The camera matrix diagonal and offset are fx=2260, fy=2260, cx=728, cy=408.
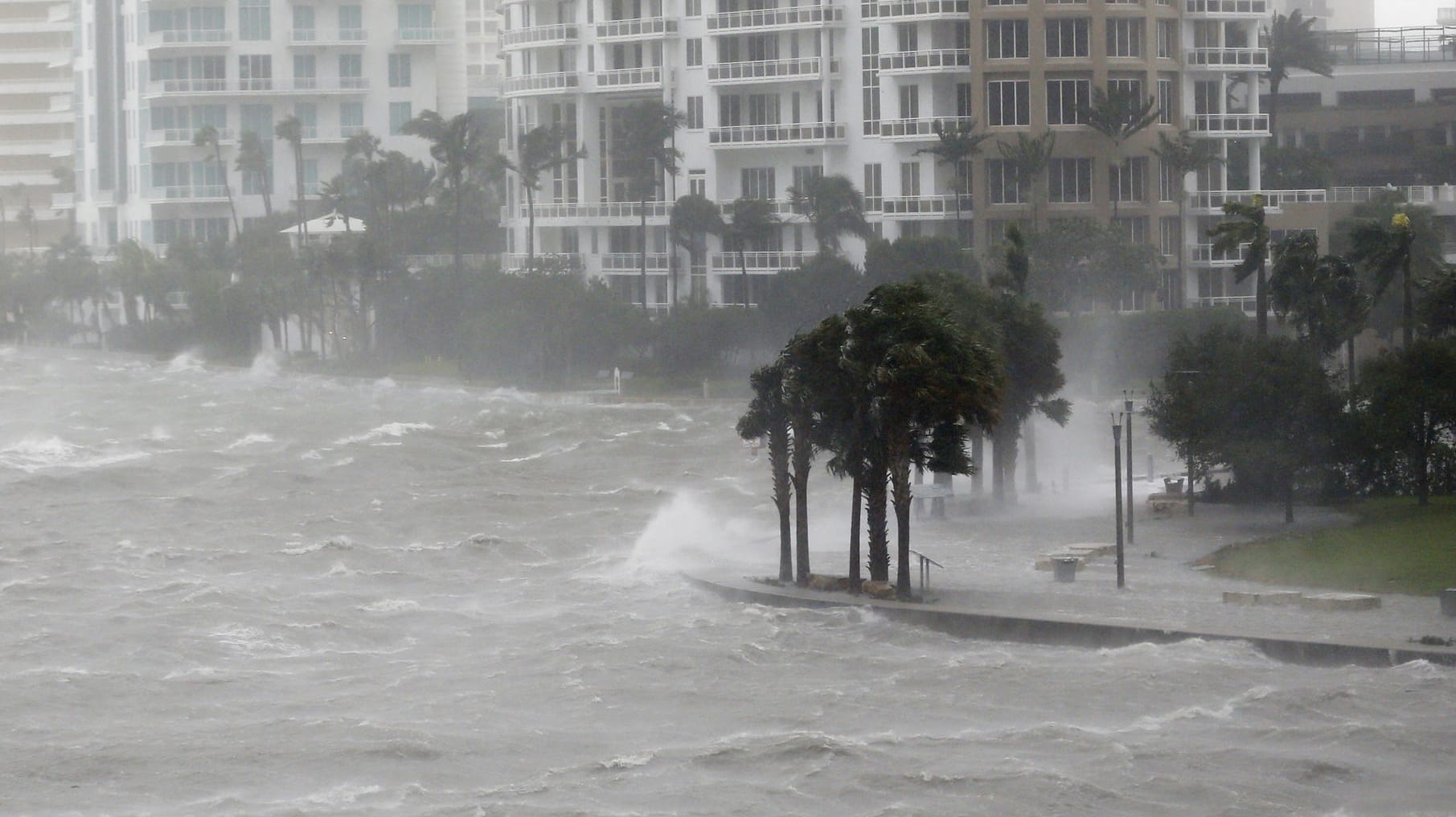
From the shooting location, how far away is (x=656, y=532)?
53.1 meters

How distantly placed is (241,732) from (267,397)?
73146mm

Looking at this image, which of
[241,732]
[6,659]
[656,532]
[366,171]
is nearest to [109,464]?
[656,532]

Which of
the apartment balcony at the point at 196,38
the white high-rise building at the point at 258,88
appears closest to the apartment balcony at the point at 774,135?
the white high-rise building at the point at 258,88

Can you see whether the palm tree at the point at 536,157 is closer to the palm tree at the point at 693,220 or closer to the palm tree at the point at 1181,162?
the palm tree at the point at 693,220

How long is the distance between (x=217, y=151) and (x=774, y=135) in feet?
152

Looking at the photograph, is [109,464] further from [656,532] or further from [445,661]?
[445,661]

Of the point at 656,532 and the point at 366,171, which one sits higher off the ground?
the point at 366,171

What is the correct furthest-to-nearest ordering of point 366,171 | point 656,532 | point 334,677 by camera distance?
point 366,171 < point 656,532 < point 334,677

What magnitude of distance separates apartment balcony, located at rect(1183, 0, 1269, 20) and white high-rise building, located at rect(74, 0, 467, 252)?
58.8 meters

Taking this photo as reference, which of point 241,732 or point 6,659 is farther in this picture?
point 6,659

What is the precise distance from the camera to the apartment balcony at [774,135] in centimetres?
10869

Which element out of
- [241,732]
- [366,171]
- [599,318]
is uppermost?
[366,171]

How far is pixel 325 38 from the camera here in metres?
145

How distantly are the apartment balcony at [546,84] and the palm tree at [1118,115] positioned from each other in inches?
1204
